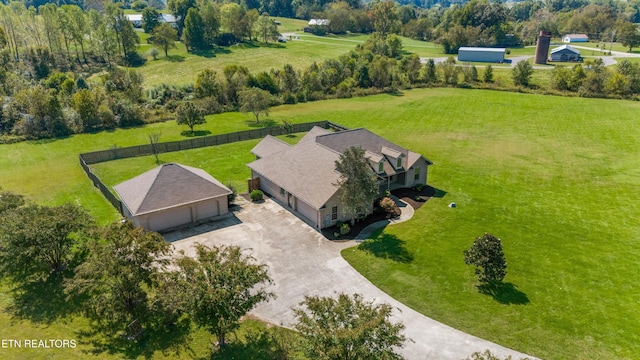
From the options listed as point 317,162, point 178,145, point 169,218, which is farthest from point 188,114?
point 317,162

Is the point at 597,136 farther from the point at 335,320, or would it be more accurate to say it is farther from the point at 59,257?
the point at 59,257

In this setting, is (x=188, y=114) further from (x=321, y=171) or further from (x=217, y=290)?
(x=217, y=290)

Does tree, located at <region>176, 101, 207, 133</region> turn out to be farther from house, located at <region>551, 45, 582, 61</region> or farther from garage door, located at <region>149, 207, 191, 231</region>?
house, located at <region>551, 45, 582, 61</region>

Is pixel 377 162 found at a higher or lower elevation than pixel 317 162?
lower

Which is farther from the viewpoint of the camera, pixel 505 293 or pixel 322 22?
pixel 322 22

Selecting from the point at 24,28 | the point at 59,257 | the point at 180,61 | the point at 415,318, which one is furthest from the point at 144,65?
the point at 415,318

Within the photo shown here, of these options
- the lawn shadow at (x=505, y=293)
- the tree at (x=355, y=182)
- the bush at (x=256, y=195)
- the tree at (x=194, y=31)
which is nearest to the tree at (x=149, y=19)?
the tree at (x=194, y=31)
